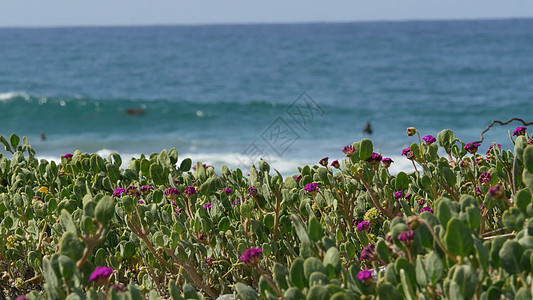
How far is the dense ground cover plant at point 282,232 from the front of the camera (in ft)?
5.84

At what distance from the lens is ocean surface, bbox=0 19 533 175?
1811 centimetres

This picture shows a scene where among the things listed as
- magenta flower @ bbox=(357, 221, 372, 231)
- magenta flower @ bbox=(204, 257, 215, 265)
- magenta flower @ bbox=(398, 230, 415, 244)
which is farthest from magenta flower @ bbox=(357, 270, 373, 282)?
magenta flower @ bbox=(204, 257, 215, 265)

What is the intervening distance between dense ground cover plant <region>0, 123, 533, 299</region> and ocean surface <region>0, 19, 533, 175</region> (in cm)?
840

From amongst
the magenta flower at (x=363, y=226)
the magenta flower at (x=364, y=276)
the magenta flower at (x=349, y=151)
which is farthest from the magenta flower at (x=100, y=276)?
the magenta flower at (x=349, y=151)

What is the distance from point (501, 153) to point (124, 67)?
128ft

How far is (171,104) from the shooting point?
83.5 feet

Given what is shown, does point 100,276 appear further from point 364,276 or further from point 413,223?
point 413,223

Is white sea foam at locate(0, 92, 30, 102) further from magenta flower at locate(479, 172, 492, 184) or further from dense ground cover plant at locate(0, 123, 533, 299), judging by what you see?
magenta flower at locate(479, 172, 492, 184)

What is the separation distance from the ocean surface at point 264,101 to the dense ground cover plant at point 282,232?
840 centimetres

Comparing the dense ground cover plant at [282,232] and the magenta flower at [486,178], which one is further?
the magenta flower at [486,178]

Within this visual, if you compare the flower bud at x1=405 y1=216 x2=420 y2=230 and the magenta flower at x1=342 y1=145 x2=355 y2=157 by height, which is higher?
the magenta flower at x1=342 y1=145 x2=355 y2=157

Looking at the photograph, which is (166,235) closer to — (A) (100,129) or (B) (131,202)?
(B) (131,202)

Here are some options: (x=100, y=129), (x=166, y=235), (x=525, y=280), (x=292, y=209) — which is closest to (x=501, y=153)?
(x=292, y=209)

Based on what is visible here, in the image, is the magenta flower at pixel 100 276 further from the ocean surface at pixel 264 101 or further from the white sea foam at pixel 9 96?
the white sea foam at pixel 9 96
